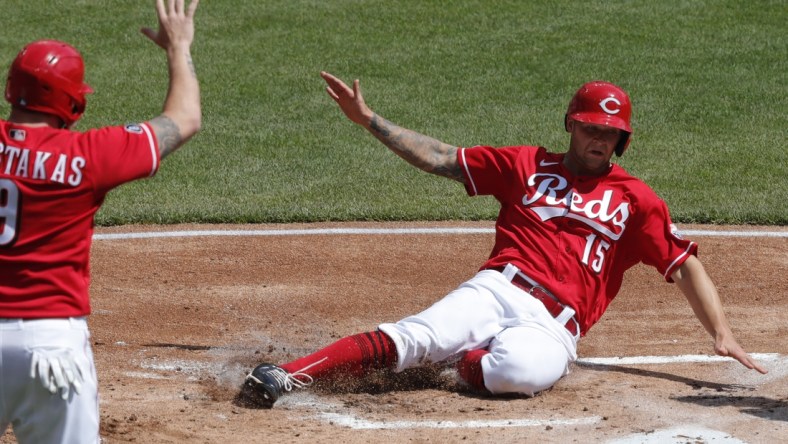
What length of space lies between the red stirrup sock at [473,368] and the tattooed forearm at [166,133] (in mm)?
2023

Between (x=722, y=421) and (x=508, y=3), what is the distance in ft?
30.8

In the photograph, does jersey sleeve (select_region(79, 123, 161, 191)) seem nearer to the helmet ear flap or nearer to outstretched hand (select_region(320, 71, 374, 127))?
outstretched hand (select_region(320, 71, 374, 127))

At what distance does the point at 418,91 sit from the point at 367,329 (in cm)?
566

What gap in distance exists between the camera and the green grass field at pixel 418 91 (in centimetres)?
905

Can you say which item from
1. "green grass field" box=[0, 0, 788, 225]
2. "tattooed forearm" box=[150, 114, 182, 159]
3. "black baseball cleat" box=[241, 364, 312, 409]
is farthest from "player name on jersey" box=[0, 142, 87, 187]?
"green grass field" box=[0, 0, 788, 225]

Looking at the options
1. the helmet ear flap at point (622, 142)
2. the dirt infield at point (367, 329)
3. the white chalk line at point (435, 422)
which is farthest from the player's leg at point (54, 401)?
the helmet ear flap at point (622, 142)

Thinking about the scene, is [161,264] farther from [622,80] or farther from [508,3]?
[508,3]

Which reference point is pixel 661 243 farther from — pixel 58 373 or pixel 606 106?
pixel 58 373

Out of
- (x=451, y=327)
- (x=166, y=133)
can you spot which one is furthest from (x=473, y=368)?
(x=166, y=133)

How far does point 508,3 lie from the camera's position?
1356cm

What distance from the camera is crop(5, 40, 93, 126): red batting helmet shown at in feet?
11.2

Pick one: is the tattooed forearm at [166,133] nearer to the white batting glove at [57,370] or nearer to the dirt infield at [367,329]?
the white batting glove at [57,370]

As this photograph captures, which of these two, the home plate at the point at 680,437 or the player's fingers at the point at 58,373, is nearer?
the player's fingers at the point at 58,373

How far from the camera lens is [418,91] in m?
11.5
